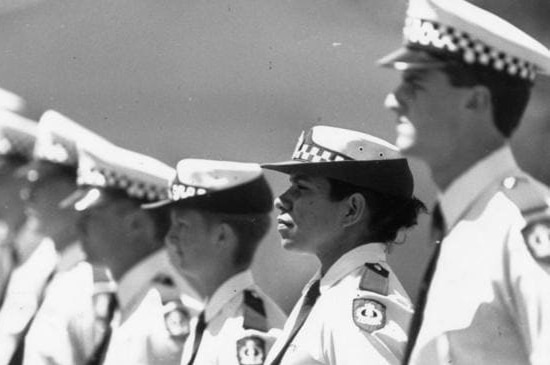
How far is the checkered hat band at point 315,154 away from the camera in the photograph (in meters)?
4.23

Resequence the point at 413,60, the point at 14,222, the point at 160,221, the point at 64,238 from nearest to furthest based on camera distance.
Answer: the point at 413,60 < the point at 160,221 < the point at 64,238 < the point at 14,222

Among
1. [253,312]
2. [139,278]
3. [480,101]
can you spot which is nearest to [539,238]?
[480,101]

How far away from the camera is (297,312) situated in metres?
4.24

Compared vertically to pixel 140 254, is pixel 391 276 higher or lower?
higher

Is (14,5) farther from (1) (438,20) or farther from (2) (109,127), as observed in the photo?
(1) (438,20)

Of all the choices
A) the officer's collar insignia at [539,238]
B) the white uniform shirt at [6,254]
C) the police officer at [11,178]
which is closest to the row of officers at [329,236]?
the officer's collar insignia at [539,238]

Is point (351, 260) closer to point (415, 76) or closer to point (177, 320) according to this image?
point (415, 76)

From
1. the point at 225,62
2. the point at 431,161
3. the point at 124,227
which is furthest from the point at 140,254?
the point at 431,161

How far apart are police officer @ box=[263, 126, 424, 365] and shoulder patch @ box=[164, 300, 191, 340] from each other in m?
0.90

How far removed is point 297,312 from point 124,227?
1.48 m

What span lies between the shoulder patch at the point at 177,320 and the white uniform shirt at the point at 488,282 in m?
1.72

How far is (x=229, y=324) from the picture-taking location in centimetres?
479

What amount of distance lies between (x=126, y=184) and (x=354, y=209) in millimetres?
1661

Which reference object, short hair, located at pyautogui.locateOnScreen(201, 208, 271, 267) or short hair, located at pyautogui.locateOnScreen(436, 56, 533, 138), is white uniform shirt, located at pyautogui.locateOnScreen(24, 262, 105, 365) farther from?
short hair, located at pyautogui.locateOnScreen(436, 56, 533, 138)
